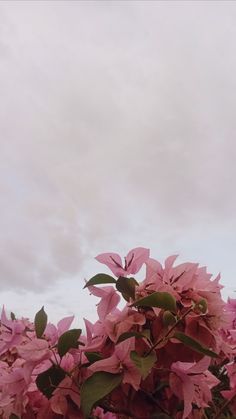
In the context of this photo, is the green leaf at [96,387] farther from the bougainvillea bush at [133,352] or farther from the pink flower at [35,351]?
the pink flower at [35,351]

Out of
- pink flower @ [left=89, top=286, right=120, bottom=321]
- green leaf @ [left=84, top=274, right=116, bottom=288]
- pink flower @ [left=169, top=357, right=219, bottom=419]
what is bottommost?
pink flower @ [left=169, top=357, right=219, bottom=419]

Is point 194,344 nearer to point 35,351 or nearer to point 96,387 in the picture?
point 96,387

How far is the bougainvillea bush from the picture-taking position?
106cm

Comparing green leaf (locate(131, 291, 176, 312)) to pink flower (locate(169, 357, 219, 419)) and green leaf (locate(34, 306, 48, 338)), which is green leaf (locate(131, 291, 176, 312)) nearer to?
pink flower (locate(169, 357, 219, 419))

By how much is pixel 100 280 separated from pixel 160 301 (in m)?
0.16

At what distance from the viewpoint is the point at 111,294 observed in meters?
1.19

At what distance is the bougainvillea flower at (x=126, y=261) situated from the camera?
1.21 m

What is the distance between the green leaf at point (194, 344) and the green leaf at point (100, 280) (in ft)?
0.71

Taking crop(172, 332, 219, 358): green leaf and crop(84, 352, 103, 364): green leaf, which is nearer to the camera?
crop(172, 332, 219, 358): green leaf

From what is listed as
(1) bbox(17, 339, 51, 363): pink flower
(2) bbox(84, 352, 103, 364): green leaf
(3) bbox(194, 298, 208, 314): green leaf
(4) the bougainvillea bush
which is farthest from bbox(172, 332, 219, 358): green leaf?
(1) bbox(17, 339, 51, 363): pink flower

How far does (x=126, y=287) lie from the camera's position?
45.4 inches

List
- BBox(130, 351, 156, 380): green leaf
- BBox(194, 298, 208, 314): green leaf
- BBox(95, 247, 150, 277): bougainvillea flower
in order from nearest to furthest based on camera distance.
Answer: BBox(130, 351, 156, 380): green leaf
BBox(194, 298, 208, 314): green leaf
BBox(95, 247, 150, 277): bougainvillea flower

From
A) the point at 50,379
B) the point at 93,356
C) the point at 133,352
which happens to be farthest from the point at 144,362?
the point at 50,379

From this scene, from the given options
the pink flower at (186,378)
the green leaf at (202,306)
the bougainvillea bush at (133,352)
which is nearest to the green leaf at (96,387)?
the bougainvillea bush at (133,352)
